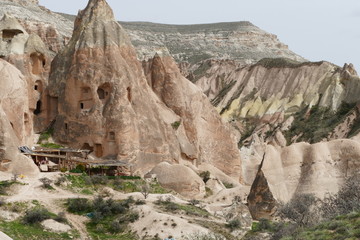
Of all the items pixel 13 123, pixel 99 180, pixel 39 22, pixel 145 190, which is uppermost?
pixel 39 22

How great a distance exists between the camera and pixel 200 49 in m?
164

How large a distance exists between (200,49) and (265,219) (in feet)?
428

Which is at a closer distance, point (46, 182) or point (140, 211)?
point (140, 211)

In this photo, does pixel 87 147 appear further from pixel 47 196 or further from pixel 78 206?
pixel 78 206

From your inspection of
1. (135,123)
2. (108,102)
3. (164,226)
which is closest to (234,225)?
(164,226)

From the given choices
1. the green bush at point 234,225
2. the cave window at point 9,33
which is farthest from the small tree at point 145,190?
the cave window at point 9,33

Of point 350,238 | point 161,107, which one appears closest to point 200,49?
point 161,107

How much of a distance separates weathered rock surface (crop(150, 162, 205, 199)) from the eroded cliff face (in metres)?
2.36

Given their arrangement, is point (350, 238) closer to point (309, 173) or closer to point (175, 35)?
point (309, 173)

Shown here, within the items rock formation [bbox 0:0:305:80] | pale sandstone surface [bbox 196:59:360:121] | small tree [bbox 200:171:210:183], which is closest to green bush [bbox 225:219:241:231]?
small tree [bbox 200:171:210:183]

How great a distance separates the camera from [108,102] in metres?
49.4

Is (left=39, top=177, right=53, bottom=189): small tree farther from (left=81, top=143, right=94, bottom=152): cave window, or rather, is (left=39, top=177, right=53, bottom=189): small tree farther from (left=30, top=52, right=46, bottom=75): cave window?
(left=30, top=52, right=46, bottom=75): cave window

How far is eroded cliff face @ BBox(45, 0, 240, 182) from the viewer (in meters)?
49.0

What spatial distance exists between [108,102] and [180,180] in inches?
345
